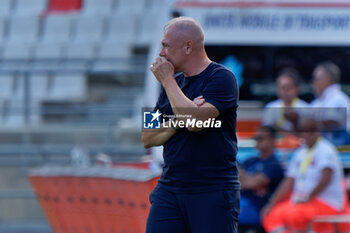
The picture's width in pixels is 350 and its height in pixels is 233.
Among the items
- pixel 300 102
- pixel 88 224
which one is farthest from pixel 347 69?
pixel 88 224

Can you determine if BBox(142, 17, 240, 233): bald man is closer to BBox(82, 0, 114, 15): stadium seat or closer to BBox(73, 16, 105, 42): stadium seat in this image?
BBox(73, 16, 105, 42): stadium seat

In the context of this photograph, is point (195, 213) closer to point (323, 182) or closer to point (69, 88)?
point (323, 182)

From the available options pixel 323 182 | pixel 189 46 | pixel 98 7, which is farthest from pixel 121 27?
pixel 189 46

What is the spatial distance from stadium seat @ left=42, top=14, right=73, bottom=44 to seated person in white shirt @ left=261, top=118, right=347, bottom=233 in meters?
10.7

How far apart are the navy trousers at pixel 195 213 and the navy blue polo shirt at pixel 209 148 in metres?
0.04

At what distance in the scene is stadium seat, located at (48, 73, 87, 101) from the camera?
14.6m

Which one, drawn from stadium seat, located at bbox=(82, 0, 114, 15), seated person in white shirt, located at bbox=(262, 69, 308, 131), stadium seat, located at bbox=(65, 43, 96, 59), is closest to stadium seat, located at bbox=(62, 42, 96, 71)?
stadium seat, located at bbox=(65, 43, 96, 59)

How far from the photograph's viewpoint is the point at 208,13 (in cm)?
975

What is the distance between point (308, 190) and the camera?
710 cm

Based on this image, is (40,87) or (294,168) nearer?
(294,168)

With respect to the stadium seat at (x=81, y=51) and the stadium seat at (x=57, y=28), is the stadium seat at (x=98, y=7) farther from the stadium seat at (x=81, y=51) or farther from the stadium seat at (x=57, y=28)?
the stadium seat at (x=81, y=51)

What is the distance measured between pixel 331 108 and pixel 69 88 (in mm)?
7340

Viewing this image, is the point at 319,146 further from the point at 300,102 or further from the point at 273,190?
the point at 300,102

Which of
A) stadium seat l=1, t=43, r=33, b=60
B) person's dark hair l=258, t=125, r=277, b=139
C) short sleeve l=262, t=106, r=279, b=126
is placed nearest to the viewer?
person's dark hair l=258, t=125, r=277, b=139
